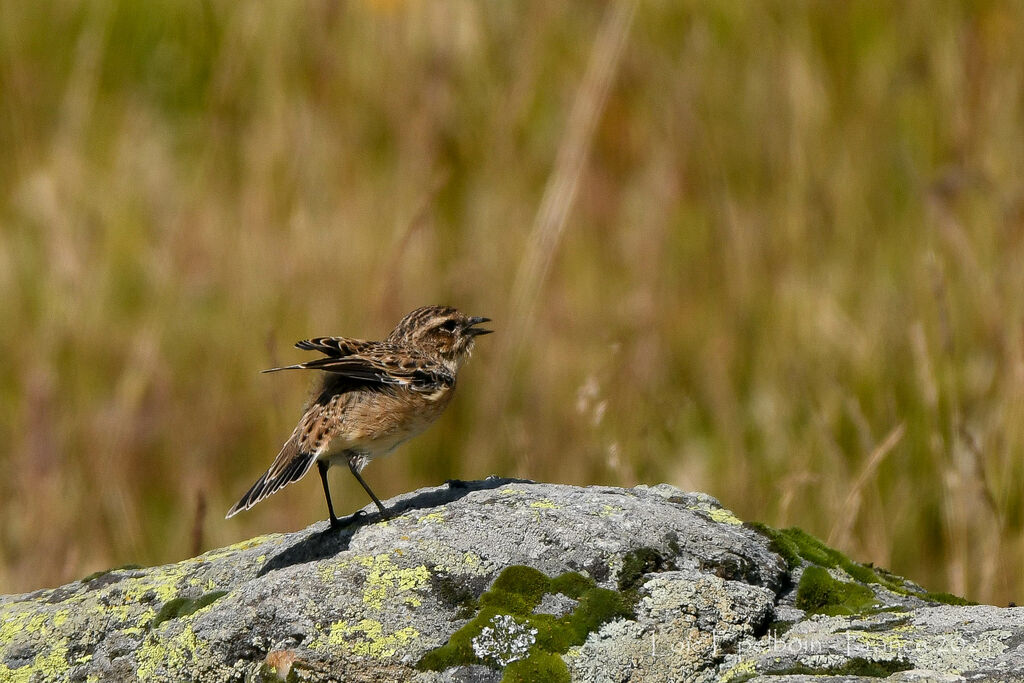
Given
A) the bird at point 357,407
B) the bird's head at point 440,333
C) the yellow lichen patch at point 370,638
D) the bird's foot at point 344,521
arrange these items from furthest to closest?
1. the bird's head at point 440,333
2. the bird at point 357,407
3. the bird's foot at point 344,521
4. the yellow lichen patch at point 370,638

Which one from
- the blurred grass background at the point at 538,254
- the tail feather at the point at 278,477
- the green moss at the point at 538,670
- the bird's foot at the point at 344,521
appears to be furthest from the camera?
the blurred grass background at the point at 538,254

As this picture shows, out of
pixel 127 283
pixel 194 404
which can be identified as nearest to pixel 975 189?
pixel 194 404

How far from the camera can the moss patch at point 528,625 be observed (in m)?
3.51

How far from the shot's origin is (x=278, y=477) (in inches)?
181

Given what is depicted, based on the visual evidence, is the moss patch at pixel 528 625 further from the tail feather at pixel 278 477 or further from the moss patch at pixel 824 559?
the tail feather at pixel 278 477

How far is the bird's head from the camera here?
555 centimetres

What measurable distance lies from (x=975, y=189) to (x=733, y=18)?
9.80 feet

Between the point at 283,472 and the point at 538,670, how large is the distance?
1508 millimetres

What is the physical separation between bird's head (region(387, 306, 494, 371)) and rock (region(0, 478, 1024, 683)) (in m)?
1.37

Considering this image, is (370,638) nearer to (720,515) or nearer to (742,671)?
(742,671)

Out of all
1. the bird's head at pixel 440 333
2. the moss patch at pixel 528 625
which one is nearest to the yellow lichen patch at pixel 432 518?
the moss patch at pixel 528 625

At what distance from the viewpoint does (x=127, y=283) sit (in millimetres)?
9297

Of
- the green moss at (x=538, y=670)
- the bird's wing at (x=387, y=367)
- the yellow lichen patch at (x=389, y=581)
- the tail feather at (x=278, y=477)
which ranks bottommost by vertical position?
the green moss at (x=538, y=670)

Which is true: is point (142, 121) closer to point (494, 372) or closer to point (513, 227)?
point (513, 227)
